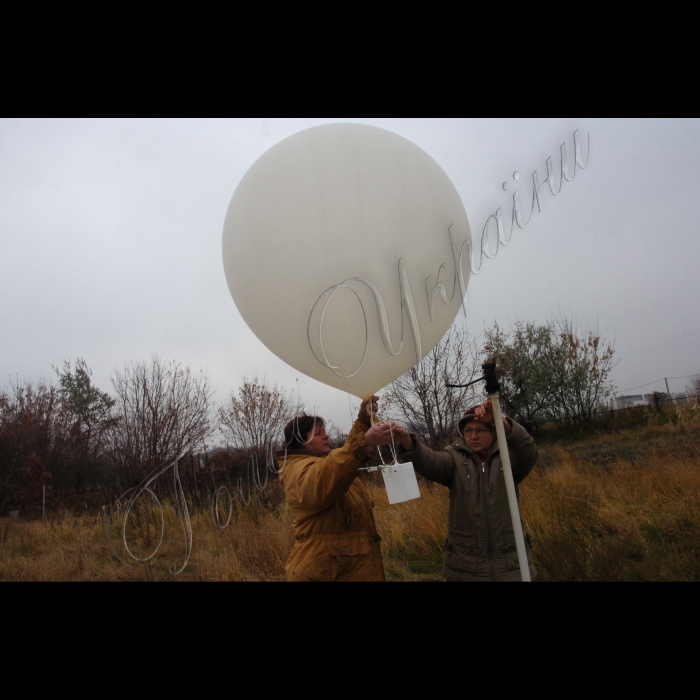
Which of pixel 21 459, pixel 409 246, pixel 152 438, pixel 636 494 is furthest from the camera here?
pixel 21 459

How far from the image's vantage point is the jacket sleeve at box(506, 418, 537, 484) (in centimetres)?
192

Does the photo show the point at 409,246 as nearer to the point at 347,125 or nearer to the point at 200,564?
the point at 347,125

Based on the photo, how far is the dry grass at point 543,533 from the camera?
3.29m

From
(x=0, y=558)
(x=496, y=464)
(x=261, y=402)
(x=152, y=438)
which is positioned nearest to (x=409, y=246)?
(x=496, y=464)

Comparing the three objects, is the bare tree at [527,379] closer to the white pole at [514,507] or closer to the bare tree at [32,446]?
the white pole at [514,507]

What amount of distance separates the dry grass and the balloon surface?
2361 mm

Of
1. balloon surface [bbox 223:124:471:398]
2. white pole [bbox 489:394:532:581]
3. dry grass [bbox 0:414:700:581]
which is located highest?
balloon surface [bbox 223:124:471:398]

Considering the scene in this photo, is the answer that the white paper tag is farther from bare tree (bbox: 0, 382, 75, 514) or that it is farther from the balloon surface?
bare tree (bbox: 0, 382, 75, 514)

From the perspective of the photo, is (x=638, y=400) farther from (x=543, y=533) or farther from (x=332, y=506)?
(x=332, y=506)

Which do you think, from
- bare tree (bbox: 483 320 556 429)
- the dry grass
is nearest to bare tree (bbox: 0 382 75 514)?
the dry grass

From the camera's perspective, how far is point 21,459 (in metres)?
9.48

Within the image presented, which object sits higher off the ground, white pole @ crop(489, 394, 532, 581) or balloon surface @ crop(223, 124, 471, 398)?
balloon surface @ crop(223, 124, 471, 398)

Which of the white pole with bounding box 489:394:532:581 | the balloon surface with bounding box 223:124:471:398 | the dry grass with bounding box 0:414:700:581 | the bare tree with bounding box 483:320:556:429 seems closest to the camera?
the white pole with bounding box 489:394:532:581
